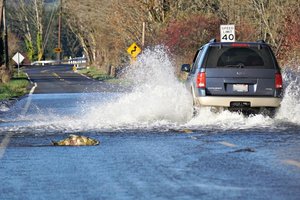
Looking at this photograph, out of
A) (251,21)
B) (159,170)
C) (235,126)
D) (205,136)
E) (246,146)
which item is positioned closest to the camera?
(159,170)

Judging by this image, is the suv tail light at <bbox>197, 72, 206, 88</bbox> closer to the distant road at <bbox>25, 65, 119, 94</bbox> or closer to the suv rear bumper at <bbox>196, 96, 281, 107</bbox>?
the suv rear bumper at <bbox>196, 96, 281, 107</bbox>

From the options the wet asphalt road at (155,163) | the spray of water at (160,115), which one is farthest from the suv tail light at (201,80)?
the wet asphalt road at (155,163)

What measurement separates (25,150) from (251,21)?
36777 mm

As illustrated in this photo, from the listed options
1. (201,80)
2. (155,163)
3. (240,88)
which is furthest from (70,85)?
(155,163)

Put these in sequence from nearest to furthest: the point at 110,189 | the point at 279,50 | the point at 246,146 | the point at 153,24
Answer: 1. the point at 110,189
2. the point at 246,146
3. the point at 279,50
4. the point at 153,24

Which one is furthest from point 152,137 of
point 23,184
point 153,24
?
point 153,24

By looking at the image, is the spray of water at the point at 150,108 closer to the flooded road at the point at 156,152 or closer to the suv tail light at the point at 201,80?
the flooded road at the point at 156,152

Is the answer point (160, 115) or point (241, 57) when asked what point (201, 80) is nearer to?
point (241, 57)

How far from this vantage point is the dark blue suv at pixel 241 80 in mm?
19219

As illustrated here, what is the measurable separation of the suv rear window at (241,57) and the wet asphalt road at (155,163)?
1503 mm

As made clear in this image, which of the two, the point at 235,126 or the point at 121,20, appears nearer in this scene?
the point at 235,126

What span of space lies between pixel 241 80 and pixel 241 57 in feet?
2.20

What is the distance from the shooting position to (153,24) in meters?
61.8

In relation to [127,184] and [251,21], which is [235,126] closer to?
[127,184]
